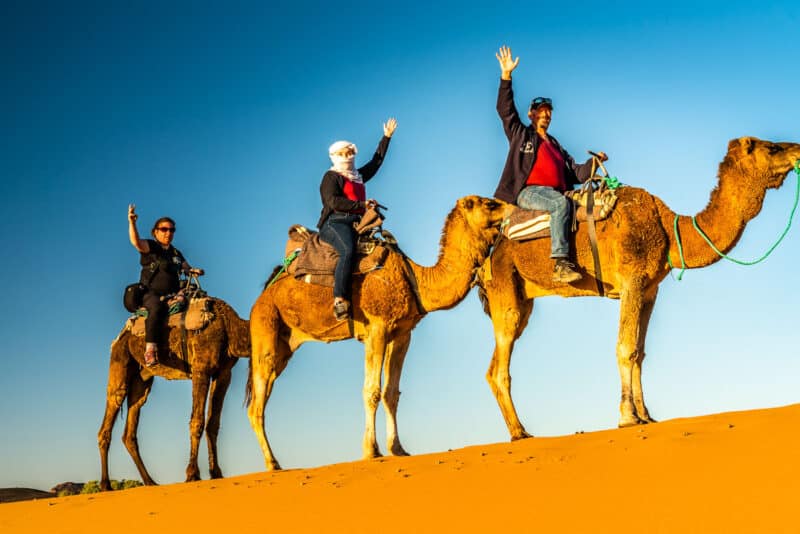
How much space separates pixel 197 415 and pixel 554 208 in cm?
581

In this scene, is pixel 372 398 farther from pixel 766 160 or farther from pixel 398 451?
pixel 766 160

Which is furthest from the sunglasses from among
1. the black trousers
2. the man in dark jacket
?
the black trousers

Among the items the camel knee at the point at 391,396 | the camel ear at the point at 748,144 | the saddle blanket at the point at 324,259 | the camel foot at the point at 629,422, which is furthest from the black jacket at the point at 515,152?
the camel foot at the point at 629,422

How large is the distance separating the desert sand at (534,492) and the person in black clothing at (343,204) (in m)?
2.43

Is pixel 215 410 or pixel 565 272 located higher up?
pixel 565 272

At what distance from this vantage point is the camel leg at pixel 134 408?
1616cm

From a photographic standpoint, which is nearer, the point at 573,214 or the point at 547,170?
the point at 573,214

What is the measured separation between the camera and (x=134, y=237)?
1500cm

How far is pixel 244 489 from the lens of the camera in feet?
36.2

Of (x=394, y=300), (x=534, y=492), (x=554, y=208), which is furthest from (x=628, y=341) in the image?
(x=534, y=492)

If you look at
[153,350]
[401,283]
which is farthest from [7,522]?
[401,283]

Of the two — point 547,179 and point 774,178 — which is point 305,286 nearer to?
point 547,179

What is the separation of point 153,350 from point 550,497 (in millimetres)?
8240

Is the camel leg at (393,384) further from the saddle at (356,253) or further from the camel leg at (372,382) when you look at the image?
the saddle at (356,253)
